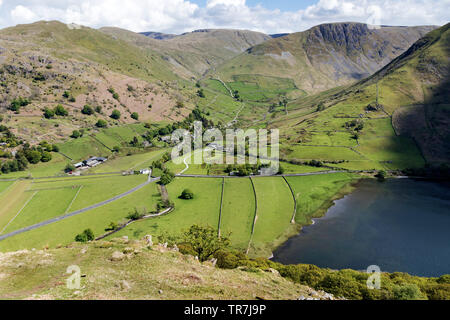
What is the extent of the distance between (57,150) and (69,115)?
4502 cm

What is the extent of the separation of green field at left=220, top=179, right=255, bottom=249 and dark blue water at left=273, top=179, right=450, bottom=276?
11.3 m

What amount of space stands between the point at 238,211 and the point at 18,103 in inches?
6247

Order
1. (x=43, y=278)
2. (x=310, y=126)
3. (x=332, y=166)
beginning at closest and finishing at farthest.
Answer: (x=43, y=278) → (x=332, y=166) → (x=310, y=126)

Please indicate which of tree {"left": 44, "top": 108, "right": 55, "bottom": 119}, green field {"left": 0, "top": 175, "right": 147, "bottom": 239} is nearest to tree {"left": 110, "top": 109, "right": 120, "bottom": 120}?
tree {"left": 44, "top": 108, "right": 55, "bottom": 119}

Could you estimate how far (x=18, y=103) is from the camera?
158m

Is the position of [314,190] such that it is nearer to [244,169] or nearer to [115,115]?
[244,169]

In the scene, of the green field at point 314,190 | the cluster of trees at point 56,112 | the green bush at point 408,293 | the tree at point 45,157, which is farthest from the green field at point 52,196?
the green bush at point 408,293

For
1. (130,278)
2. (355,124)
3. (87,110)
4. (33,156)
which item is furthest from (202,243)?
(87,110)

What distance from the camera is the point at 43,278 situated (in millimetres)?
33750

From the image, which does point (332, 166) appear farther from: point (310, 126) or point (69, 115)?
point (69, 115)

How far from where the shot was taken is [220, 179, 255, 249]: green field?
75312 millimetres

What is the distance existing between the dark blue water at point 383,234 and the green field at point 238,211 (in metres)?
11.3
